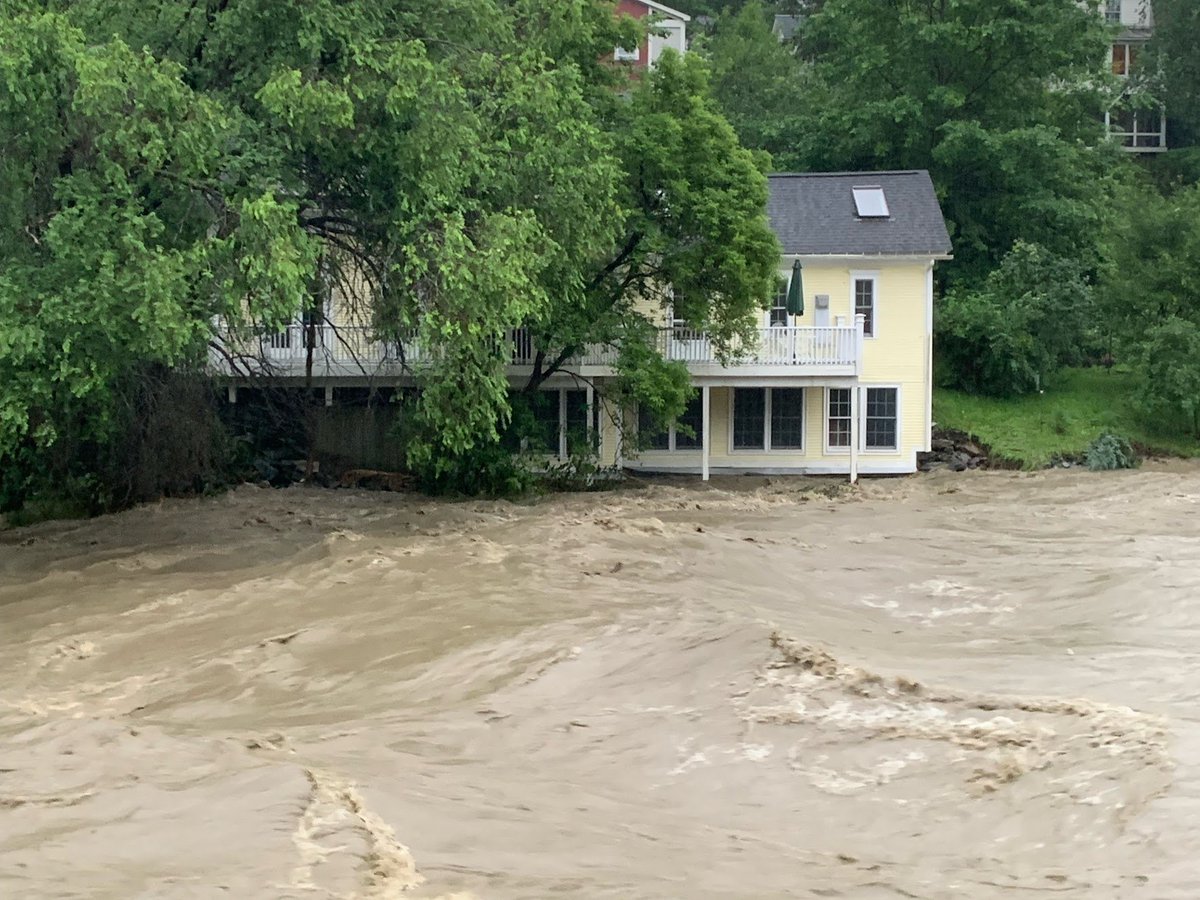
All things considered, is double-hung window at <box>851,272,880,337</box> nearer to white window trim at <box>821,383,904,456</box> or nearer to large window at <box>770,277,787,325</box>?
white window trim at <box>821,383,904,456</box>

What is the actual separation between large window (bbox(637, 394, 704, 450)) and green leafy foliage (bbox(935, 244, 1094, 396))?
302 inches

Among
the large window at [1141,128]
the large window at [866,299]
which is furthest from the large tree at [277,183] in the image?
the large window at [1141,128]

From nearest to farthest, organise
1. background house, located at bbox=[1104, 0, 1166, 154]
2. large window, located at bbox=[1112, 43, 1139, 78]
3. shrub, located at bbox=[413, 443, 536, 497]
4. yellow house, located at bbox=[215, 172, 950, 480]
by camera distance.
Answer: shrub, located at bbox=[413, 443, 536, 497] → yellow house, located at bbox=[215, 172, 950, 480] → background house, located at bbox=[1104, 0, 1166, 154] → large window, located at bbox=[1112, 43, 1139, 78]

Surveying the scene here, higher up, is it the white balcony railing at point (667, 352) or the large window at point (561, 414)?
the white balcony railing at point (667, 352)

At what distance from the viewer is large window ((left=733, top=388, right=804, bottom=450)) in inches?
1236

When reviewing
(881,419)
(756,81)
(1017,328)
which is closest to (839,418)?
(881,419)

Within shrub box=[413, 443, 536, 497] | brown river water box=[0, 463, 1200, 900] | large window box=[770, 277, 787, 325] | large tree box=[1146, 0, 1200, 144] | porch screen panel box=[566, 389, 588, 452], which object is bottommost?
brown river water box=[0, 463, 1200, 900]

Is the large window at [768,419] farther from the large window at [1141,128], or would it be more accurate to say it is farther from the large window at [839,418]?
the large window at [1141,128]

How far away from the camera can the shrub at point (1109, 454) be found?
30562 mm

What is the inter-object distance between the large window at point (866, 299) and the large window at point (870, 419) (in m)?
1.45

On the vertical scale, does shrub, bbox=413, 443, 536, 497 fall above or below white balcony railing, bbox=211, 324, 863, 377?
below

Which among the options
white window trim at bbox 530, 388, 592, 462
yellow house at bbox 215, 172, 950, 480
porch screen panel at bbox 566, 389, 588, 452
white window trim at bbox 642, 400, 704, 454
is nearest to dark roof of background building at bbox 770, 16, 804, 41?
yellow house at bbox 215, 172, 950, 480

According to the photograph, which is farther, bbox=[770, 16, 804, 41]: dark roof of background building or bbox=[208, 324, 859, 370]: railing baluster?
bbox=[770, 16, 804, 41]: dark roof of background building

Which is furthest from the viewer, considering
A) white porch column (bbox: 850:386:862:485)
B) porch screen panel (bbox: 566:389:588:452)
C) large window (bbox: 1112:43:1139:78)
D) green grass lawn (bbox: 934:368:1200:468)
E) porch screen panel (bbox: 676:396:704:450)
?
large window (bbox: 1112:43:1139:78)
